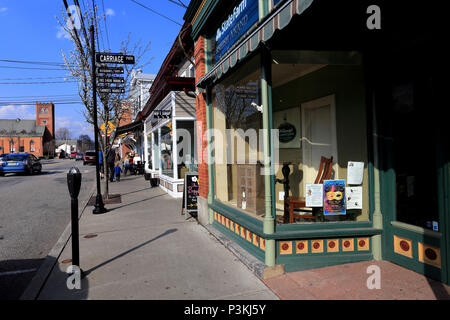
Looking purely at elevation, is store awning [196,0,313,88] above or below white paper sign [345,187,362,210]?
above

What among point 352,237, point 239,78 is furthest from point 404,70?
point 239,78

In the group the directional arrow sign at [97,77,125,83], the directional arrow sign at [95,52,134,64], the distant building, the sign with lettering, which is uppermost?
the distant building

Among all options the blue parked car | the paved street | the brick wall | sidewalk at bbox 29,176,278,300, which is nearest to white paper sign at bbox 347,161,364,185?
sidewalk at bbox 29,176,278,300

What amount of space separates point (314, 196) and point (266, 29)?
225cm

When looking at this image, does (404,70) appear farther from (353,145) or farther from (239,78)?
(239,78)

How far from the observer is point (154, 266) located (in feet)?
15.4

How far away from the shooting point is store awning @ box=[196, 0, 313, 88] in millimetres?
3207

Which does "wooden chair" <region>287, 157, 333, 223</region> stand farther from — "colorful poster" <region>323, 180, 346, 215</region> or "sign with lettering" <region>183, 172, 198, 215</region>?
"sign with lettering" <region>183, 172, 198, 215</region>

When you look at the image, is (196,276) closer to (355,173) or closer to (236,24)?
(355,173)

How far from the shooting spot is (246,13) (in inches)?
199

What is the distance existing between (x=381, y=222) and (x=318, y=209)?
2.61ft

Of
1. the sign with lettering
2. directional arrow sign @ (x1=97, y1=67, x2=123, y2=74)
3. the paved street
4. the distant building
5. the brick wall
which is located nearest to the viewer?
the paved street

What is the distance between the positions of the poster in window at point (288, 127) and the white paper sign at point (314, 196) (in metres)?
1.82

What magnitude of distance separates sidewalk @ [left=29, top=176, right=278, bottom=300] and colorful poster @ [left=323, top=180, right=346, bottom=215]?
4.51 feet
